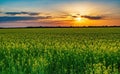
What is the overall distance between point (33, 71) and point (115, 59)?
431cm

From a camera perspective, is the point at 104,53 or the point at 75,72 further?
the point at 104,53

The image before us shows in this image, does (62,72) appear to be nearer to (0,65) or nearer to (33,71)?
(33,71)

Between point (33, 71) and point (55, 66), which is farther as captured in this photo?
point (55, 66)

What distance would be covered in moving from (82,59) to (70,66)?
32.7 inches

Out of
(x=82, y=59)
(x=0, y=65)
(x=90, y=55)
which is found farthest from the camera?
(x=90, y=55)

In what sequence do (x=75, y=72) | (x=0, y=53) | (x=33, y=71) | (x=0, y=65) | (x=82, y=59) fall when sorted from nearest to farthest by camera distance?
(x=33, y=71) → (x=75, y=72) → (x=0, y=65) → (x=82, y=59) → (x=0, y=53)

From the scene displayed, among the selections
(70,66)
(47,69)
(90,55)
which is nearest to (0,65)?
(47,69)

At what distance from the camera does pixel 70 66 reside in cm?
1068

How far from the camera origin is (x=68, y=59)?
11461 millimetres

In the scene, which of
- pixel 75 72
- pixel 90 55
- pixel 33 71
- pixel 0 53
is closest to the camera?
pixel 33 71

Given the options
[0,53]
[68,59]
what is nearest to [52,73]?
[68,59]

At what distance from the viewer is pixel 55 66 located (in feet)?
34.8

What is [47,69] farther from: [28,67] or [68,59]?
[68,59]

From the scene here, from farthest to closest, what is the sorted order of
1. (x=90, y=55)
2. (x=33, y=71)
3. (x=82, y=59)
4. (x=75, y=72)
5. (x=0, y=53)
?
(x=0, y=53)
(x=90, y=55)
(x=82, y=59)
(x=75, y=72)
(x=33, y=71)
